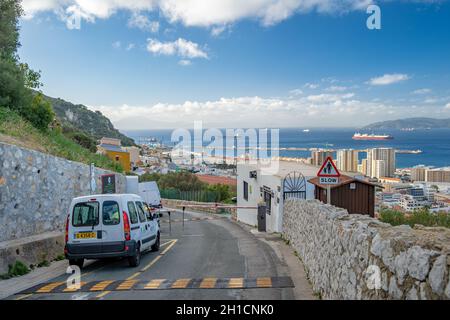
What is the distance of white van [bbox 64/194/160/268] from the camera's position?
11.3m

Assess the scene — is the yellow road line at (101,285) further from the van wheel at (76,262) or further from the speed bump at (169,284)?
the van wheel at (76,262)

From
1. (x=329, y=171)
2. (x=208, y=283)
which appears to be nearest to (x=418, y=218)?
(x=329, y=171)

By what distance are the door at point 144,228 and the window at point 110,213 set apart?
126 cm

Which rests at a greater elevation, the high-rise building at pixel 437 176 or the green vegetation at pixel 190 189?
the high-rise building at pixel 437 176

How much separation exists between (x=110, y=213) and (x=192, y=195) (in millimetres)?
36349

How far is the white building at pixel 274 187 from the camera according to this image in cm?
2022

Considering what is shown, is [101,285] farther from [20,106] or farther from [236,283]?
[20,106]

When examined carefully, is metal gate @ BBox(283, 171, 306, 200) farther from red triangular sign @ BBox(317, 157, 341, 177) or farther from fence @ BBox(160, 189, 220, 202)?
fence @ BBox(160, 189, 220, 202)

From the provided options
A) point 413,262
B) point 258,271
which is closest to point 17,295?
point 258,271

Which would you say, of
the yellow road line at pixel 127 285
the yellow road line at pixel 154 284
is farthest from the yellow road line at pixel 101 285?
the yellow road line at pixel 154 284

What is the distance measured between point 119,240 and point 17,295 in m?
Result: 3.06

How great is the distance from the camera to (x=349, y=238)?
6043mm

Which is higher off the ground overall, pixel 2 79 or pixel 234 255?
pixel 2 79
